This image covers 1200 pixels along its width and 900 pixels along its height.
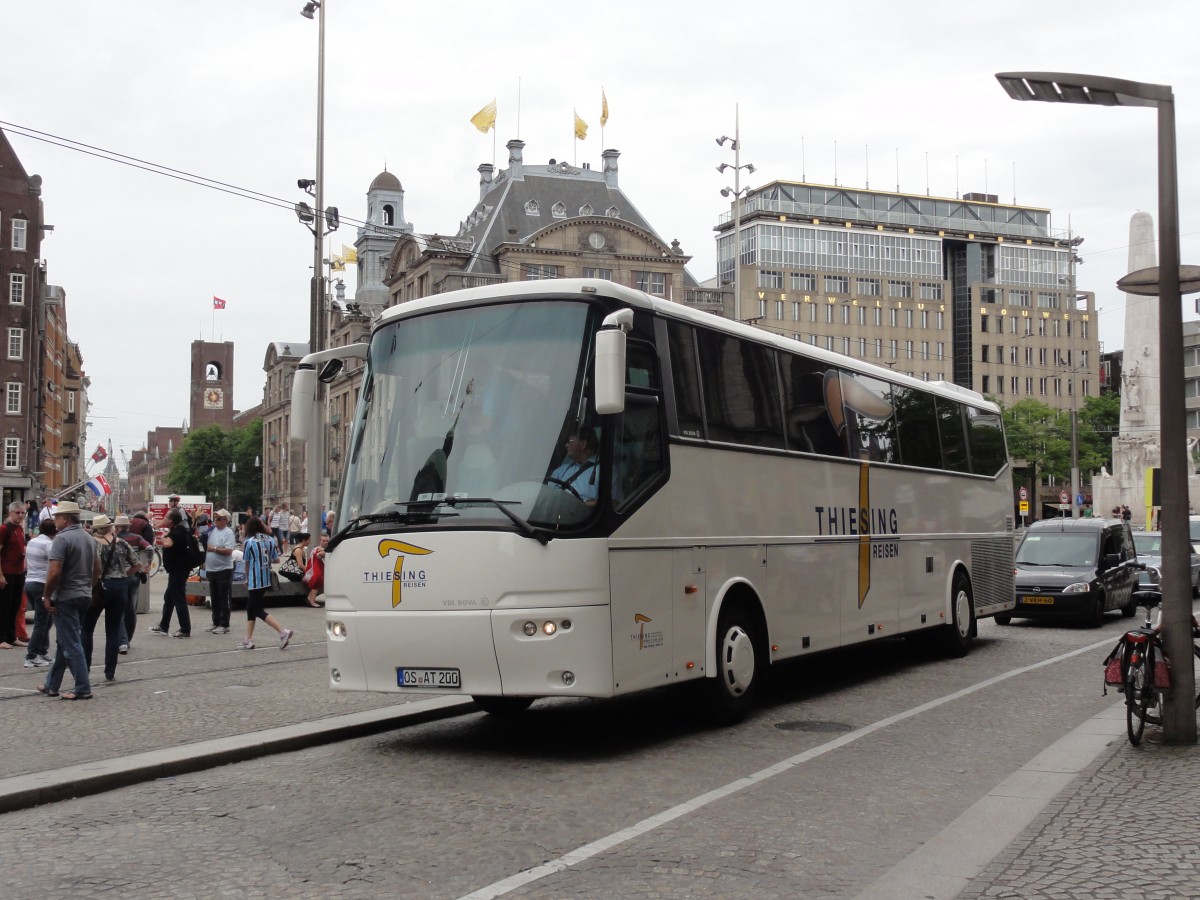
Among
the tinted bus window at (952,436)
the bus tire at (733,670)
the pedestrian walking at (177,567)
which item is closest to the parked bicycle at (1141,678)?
the bus tire at (733,670)

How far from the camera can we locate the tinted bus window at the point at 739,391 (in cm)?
1126

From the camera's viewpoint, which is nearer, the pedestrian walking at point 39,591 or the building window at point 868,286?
the pedestrian walking at point 39,591

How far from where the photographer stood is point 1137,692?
9414 millimetres

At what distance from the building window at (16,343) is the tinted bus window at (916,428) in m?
71.2

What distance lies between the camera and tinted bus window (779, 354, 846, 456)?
42.0 ft

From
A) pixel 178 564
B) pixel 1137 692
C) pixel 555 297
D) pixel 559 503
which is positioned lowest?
pixel 1137 692

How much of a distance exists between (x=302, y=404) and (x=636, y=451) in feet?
A: 9.34

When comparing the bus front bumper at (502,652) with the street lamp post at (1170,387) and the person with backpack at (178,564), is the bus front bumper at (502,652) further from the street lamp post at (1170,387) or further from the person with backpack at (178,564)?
the person with backpack at (178,564)

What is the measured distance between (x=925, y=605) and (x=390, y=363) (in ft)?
27.8

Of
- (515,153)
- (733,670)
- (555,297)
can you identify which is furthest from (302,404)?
(515,153)

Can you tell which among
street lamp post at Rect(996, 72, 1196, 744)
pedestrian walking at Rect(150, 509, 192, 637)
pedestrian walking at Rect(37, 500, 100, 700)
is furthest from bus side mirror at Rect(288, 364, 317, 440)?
pedestrian walking at Rect(150, 509, 192, 637)

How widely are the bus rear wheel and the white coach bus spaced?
18.0 ft

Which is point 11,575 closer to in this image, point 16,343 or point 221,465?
point 16,343

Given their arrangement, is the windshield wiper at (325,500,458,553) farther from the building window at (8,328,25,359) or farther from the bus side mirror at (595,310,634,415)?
the building window at (8,328,25,359)
